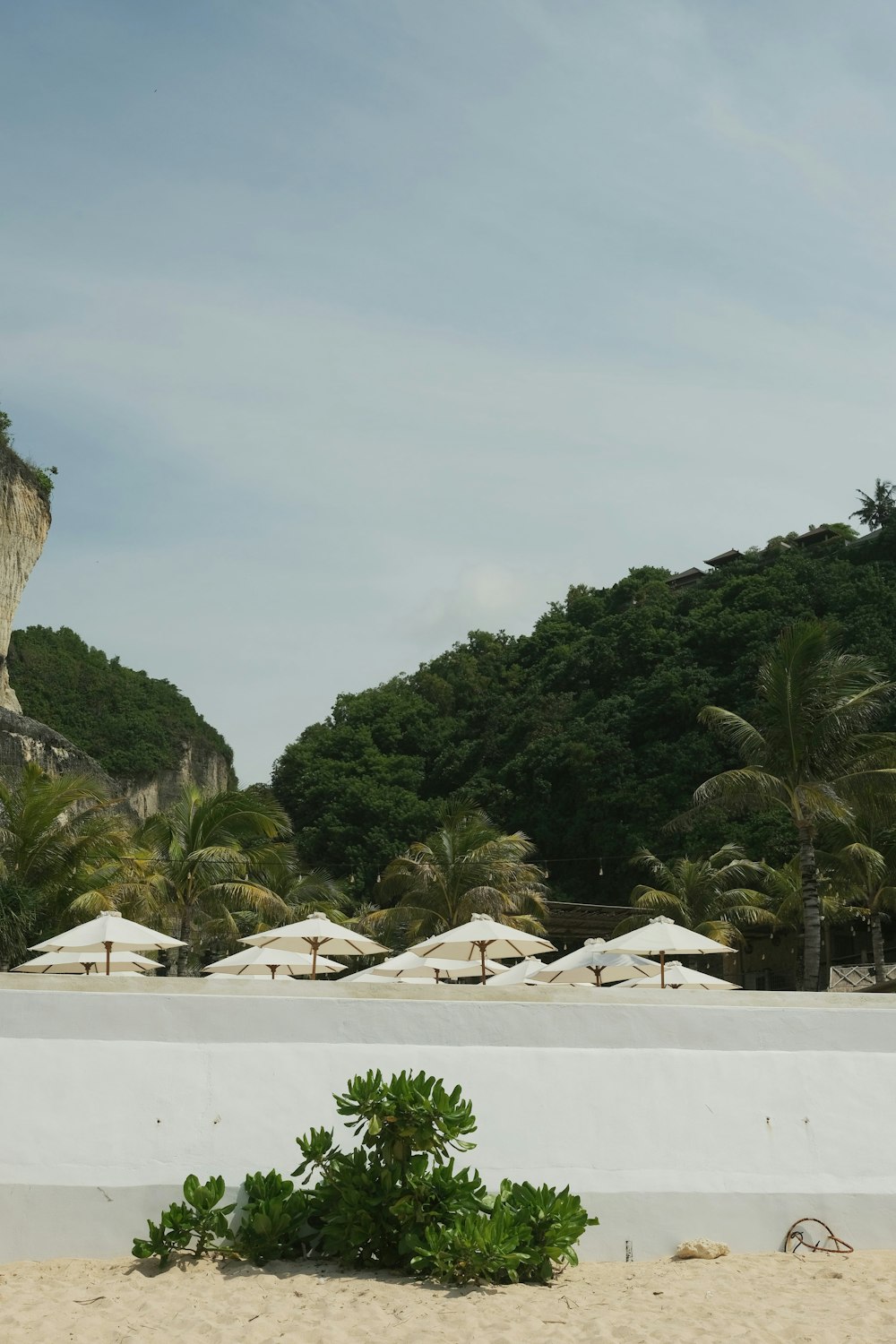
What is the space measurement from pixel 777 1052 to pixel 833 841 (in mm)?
22052

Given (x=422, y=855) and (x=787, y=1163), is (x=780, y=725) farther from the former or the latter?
(x=787, y=1163)

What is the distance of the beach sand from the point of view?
5.37 metres

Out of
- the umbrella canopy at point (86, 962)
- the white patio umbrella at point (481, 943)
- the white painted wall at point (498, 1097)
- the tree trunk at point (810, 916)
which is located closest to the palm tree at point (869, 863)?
the tree trunk at point (810, 916)

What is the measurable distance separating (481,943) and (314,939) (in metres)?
2.04

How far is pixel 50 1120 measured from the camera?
6625 mm

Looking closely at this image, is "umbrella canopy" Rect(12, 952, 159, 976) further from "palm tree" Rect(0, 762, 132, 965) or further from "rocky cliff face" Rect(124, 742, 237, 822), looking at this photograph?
"rocky cliff face" Rect(124, 742, 237, 822)

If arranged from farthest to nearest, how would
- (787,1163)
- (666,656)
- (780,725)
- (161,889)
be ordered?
1. (666,656)
2. (161,889)
3. (780,725)
4. (787,1163)

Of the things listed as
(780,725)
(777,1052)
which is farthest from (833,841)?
(777,1052)

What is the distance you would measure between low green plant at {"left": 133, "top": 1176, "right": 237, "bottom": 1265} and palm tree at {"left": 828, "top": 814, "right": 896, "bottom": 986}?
21.3 meters

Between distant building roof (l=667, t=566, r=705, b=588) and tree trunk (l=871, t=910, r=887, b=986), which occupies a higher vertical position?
distant building roof (l=667, t=566, r=705, b=588)

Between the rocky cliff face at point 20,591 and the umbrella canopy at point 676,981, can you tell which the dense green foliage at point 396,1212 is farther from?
the rocky cliff face at point 20,591

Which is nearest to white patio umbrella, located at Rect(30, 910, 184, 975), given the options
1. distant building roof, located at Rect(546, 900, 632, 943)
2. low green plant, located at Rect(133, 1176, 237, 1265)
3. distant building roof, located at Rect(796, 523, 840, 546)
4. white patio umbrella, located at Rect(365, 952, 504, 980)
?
white patio umbrella, located at Rect(365, 952, 504, 980)

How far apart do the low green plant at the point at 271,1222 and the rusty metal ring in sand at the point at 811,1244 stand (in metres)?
2.64

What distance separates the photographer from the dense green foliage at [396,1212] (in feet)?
20.0
